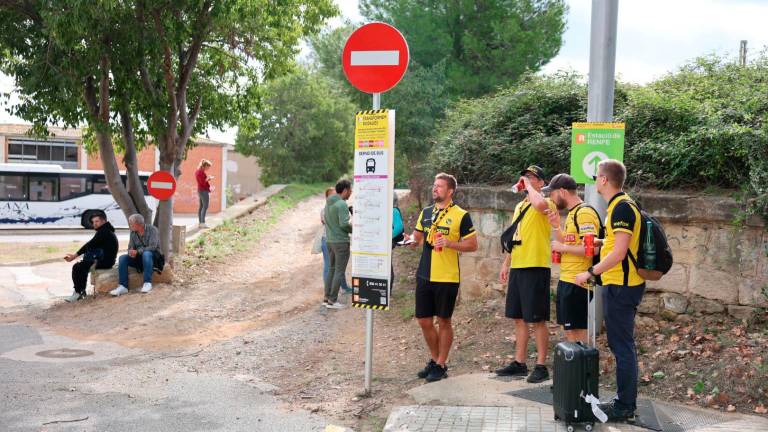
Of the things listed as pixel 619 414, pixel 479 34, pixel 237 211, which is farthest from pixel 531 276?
pixel 237 211

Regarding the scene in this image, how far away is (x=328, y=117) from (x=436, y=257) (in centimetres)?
2547

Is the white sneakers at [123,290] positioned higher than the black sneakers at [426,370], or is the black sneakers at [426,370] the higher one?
the black sneakers at [426,370]

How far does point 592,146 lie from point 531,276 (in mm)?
1313

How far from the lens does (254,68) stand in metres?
15.0

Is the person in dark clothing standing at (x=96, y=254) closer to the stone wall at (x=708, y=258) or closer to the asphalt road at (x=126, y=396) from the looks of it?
the asphalt road at (x=126, y=396)

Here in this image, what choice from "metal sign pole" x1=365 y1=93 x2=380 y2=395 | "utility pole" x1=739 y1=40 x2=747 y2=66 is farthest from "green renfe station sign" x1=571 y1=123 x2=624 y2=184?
"utility pole" x1=739 y1=40 x2=747 y2=66

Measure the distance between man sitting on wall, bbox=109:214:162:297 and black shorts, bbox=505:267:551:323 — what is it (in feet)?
24.9

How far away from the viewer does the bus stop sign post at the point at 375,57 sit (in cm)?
621

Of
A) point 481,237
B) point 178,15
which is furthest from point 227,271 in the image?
point 481,237

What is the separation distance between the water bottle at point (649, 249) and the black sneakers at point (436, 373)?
90.2 inches

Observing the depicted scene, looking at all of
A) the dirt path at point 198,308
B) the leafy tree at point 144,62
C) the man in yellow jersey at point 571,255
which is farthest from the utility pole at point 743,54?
the leafy tree at point 144,62

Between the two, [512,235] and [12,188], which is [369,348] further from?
[12,188]

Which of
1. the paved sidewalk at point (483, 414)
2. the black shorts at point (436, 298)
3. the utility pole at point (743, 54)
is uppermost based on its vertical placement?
the utility pole at point (743, 54)

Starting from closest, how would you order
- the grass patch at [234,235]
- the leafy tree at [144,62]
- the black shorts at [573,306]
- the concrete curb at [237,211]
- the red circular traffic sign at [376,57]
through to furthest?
the black shorts at [573,306], the red circular traffic sign at [376,57], the leafy tree at [144,62], the grass patch at [234,235], the concrete curb at [237,211]
